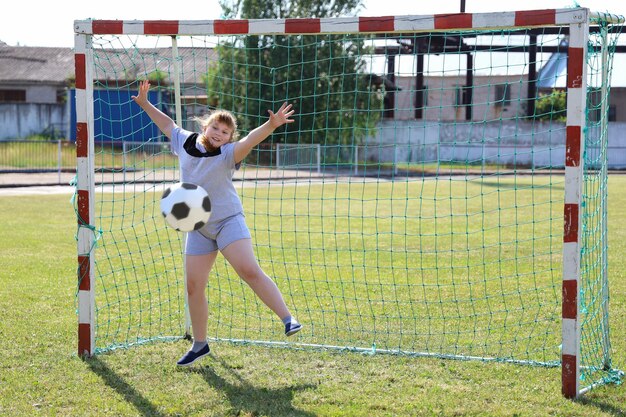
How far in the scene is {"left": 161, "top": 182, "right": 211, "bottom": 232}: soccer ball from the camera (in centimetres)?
Result: 542

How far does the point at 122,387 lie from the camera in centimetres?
550

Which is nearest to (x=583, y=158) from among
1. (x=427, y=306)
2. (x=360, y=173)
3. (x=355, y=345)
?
(x=355, y=345)

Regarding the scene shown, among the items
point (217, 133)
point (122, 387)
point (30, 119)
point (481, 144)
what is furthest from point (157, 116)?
point (30, 119)

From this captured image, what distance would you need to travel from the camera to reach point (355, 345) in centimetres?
666

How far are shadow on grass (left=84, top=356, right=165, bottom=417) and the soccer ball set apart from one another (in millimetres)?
1093

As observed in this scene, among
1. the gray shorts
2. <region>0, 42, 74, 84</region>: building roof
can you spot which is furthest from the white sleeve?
<region>0, 42, 74, 84</region>: building roof

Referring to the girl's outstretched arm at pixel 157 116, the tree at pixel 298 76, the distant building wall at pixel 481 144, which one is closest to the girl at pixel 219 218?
the girl's outstretched arm at pixel 157 116

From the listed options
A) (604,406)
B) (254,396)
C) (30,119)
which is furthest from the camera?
(30,119)

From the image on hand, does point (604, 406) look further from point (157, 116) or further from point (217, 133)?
point (157, 116)

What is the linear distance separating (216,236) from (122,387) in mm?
1166

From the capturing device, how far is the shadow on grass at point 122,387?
5.07 metres

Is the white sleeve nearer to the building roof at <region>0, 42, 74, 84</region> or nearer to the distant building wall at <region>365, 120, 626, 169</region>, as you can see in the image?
the distant building wall at <region>365, 120, 626, 169</region>

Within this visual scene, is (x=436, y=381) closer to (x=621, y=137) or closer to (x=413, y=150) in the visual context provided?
(x=413, y=150)

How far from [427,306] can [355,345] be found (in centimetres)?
170
